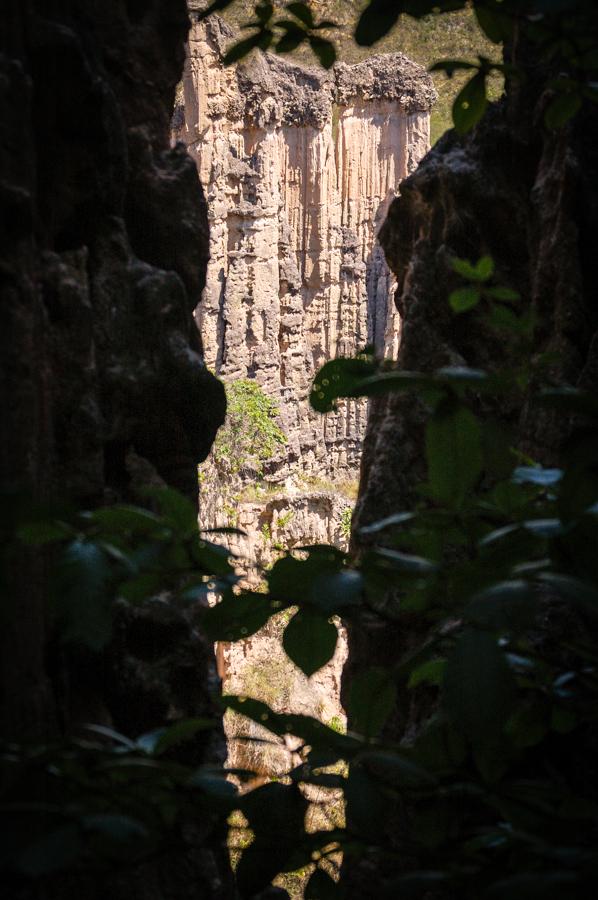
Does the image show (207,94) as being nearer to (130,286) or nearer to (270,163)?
(270,163)

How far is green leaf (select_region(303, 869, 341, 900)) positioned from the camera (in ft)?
4.51

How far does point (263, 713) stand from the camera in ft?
4.36

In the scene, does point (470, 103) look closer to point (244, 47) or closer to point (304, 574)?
point (244, 47)

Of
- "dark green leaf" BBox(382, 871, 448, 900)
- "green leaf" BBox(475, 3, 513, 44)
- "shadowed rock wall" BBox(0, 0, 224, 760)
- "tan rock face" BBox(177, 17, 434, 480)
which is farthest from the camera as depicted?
"tan rock face" BBox(177, 17, 434, 480)

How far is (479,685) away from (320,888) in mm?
548

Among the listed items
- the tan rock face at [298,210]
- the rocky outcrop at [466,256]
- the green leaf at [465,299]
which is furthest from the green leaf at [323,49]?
the tan rock face at [298,210]

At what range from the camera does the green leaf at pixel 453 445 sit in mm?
1151

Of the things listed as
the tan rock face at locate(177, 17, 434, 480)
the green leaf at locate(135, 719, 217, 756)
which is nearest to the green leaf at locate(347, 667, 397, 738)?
the green leaf at locate(135, 719, 217, 756)

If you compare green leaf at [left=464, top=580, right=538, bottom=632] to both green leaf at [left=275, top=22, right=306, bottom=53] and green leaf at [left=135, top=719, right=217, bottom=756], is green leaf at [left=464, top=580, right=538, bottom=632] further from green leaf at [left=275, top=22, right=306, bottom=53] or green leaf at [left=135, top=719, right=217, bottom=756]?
green leaf at [left=275, top=22, right=306, bottom=53]

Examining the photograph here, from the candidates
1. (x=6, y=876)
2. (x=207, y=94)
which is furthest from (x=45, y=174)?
(x=207, y=94)

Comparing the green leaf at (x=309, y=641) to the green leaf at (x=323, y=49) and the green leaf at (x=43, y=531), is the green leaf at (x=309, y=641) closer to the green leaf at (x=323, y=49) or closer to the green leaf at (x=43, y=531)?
the green leaf at (x=43, y=531)

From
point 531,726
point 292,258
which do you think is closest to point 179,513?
point 531,726

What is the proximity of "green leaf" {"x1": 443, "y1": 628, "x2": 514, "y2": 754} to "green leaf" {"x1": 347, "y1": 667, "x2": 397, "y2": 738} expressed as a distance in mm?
356

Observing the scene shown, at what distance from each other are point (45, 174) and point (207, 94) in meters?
15.1
